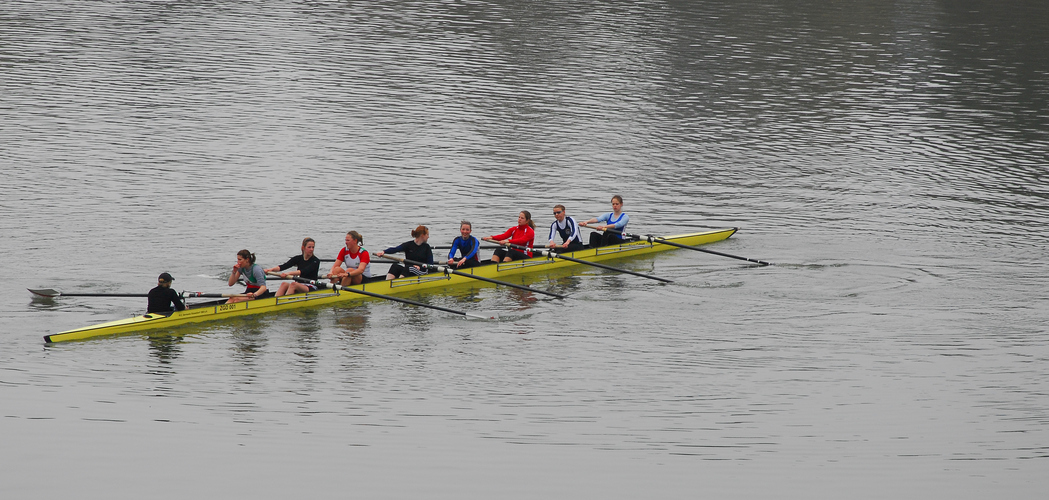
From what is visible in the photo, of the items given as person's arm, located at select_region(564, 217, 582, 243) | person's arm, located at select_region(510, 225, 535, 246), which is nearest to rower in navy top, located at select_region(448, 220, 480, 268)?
person's arm, located at select_region(510, 225, 535, 246)

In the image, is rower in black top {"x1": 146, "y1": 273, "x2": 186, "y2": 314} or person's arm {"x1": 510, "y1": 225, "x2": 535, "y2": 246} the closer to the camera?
rower in black top {"x1": 146, "y1": 273, "x2": 186, "y2": 314}

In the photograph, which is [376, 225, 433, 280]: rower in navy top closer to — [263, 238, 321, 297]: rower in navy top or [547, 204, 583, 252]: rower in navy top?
[263, 238, 321, 297]: rower in navy top

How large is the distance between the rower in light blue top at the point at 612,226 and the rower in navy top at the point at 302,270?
5.88 metres

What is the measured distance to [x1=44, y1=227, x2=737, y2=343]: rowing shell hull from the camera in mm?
17141

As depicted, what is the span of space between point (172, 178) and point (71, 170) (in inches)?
99.7

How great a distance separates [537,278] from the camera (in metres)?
21.5

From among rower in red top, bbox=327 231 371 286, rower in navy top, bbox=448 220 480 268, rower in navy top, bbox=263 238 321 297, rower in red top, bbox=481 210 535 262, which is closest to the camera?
rower in navy top, bbox=263 238 321 297

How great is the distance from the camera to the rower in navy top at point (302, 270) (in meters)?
18.6

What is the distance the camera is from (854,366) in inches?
669

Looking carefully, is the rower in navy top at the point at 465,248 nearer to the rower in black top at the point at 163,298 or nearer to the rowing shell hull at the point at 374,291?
the rowing shell hull at the point at 374,291

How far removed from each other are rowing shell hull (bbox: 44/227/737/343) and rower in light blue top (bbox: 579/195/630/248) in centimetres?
27

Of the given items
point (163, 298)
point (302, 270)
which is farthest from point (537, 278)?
point (163, 298)

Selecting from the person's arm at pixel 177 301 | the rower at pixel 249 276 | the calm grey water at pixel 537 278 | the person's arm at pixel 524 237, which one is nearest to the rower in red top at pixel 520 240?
the person's arm at pixel 524 237

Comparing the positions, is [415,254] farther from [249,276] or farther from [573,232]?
[573,232]
